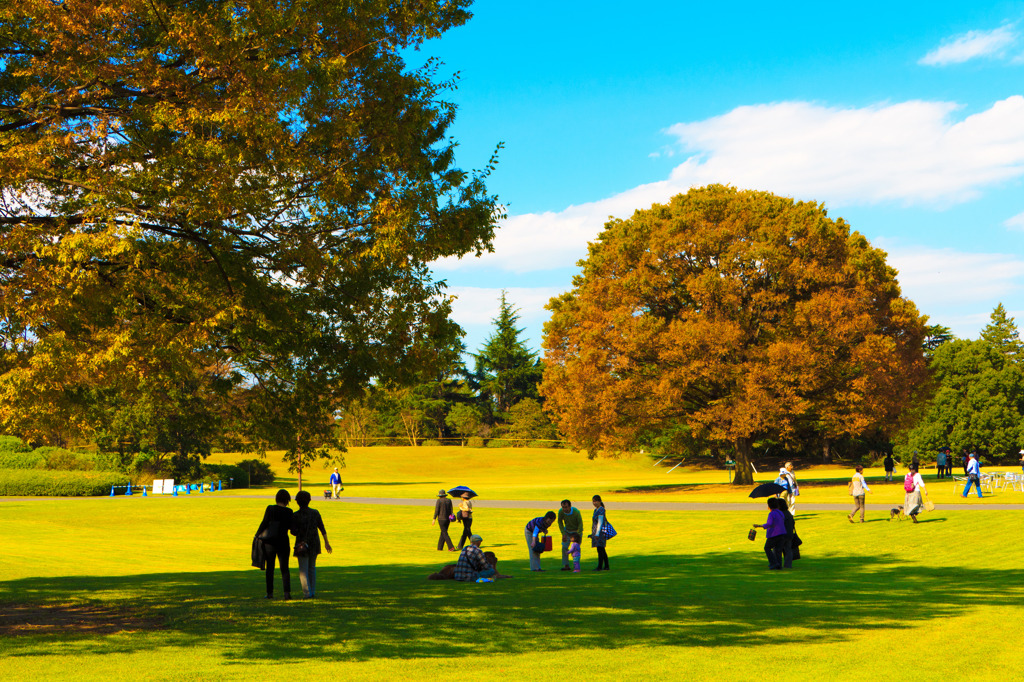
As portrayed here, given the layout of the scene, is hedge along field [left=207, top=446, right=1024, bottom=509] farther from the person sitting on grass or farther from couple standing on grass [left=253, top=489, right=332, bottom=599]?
couple standing on grass [left=253, top=489, right=332, bottom=599]

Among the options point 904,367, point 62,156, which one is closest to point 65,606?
point 62,156

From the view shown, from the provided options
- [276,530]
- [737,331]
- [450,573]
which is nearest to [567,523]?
[450,573]

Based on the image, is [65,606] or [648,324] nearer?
[65,606]

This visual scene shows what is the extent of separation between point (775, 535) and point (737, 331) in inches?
1003

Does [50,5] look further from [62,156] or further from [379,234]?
[379,234]

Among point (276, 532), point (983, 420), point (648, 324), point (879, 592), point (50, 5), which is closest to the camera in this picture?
point (50, 5)

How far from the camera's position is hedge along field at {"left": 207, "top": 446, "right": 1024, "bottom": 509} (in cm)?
4216

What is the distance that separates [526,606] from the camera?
14.3m

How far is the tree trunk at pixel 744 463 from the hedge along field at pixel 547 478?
1037 mm

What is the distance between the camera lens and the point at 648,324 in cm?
4456

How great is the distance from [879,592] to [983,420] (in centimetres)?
6242

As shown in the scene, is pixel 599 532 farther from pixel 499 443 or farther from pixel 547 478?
pixel 499 443

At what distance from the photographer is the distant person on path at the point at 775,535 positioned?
61.0 ft

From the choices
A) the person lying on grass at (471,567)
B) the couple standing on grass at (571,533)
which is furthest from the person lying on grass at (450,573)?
the couple standing on grass at (571,533)
